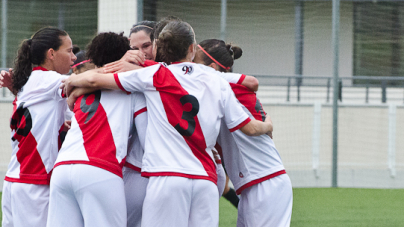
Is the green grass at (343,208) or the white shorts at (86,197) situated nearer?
the white shorts at (86,197)

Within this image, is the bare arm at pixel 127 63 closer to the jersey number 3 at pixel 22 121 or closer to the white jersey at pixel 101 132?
the white jersey at pixel 101 132

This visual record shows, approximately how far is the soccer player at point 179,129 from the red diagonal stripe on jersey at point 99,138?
0.43 ft

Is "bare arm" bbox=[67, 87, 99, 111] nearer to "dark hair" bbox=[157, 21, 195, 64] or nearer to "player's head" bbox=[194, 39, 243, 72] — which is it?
"dark hair" bbox=[157, 21, 195, 64]

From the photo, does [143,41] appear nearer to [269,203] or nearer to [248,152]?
[248,152]

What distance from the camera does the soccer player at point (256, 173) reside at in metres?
2.33

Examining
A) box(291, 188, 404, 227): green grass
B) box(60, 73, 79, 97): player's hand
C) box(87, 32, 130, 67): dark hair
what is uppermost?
box(87, 32, 130, 67): dark hair

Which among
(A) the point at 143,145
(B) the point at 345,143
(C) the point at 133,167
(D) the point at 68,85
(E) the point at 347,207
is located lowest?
(E) the point at 347,207

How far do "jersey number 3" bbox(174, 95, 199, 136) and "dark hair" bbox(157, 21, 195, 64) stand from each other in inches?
9.3

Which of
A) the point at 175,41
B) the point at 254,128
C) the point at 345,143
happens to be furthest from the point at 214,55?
the point at 345,143

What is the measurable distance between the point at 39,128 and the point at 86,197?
0.74 m

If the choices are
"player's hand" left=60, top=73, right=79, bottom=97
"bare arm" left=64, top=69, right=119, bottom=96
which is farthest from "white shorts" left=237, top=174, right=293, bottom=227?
"player's hand" left=60, top=73, right=79, bottom=97

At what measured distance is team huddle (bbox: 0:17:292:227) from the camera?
74.5 inches

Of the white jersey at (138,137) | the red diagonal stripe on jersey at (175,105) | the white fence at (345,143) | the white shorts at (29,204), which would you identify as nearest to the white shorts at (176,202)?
the red diagonal stripe on jersey at (175,105)

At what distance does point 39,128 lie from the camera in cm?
243
